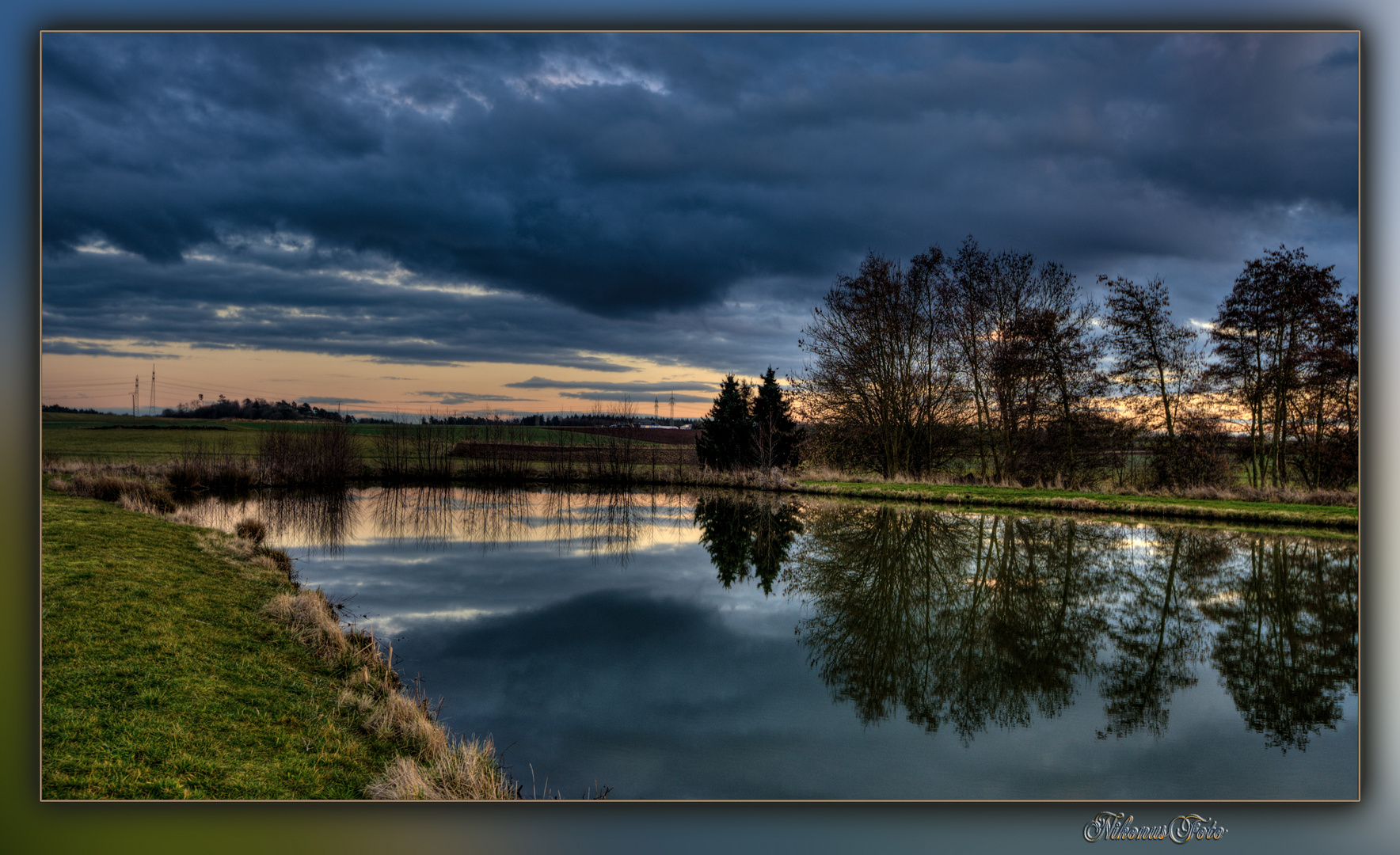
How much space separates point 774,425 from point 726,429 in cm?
279

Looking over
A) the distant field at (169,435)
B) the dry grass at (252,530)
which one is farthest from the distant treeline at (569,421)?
the dry grass at (252,530)

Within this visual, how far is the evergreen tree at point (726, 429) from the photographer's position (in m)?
31.3

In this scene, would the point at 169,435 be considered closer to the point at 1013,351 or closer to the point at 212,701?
the point at 212,701

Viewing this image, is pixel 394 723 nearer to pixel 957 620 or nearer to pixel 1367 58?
pixel 957 620

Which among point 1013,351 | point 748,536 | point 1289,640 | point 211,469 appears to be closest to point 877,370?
point 1013,351

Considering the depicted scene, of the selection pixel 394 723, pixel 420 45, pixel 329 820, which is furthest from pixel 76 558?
pixel 420 45

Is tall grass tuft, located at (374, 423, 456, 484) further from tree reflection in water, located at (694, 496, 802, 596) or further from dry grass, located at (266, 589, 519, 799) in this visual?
dry grass, located at (266, 589, 519, 799)

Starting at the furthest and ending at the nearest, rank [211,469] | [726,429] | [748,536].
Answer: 1. [726,429]
2. [211,469]
3. [748,536]

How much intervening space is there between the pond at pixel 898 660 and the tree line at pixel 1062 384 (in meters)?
2.93

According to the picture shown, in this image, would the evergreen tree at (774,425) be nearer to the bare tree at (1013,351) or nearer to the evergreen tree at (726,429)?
the evergreen tree at (726,429)

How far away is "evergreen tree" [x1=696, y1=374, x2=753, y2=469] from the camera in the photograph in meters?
31.3

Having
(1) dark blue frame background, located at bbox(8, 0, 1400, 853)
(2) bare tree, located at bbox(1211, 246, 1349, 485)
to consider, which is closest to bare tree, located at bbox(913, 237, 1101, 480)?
(2) bare tree, located at bbox(1211, 246, 1349, 485)

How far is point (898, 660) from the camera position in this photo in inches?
232

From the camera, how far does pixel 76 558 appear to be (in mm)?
7059
